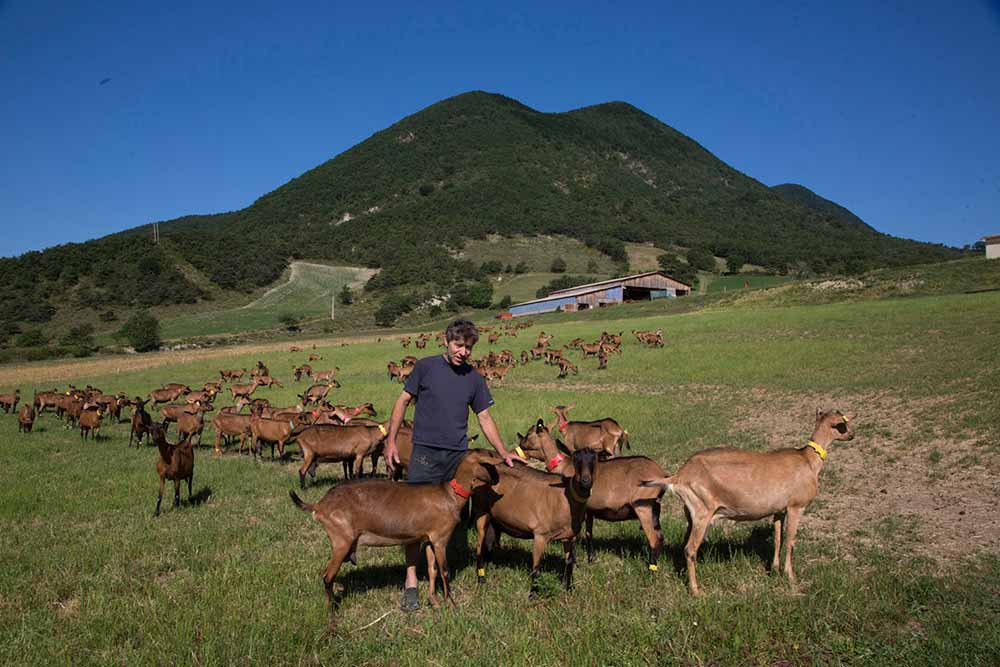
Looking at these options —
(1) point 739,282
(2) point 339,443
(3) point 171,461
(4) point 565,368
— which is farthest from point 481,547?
(1) point 739,282

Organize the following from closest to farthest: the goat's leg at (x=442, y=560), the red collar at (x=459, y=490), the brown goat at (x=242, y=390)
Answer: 1. the goat's leg at (x=442, y=560)
2. the red collar at (x=459, y=490)
3. the brown goat at (x=242, y=390)

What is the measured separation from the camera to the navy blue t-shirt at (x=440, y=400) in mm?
6859

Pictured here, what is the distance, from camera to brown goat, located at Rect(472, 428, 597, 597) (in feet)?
22.8

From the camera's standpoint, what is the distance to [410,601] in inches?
255

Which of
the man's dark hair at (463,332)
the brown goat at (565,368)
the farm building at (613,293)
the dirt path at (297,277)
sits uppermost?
the dirt path at (297,277)

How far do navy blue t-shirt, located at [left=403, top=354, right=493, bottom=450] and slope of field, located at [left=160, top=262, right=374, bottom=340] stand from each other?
84260mm

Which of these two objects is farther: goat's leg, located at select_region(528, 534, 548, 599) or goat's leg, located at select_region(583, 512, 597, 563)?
goat's leg, located at select_region(583, 512, 597, 563)

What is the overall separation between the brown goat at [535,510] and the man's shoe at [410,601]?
38.3 inches

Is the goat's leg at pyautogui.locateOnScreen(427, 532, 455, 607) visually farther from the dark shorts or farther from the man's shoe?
the dark shorts

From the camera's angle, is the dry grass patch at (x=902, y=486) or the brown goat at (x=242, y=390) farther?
the brown goat at (x=242, y=390)

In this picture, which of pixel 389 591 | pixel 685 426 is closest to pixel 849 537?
pixel 389 591

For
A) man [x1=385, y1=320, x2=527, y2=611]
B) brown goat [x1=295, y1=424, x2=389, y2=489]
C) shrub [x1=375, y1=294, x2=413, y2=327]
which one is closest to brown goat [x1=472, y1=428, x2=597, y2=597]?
man [x1=385, y1=320, x2=527, y2=611]

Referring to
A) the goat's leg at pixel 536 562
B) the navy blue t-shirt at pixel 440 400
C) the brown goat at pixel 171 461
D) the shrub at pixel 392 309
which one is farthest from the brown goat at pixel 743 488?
the shrub at pixel 392 309

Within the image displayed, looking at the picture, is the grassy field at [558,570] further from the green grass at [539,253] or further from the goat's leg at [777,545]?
the green grass at [539,253]
